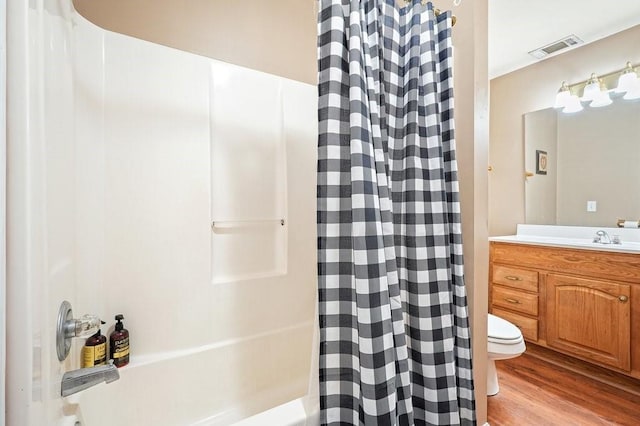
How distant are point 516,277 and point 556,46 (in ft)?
6.46

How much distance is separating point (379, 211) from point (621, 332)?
2191mm

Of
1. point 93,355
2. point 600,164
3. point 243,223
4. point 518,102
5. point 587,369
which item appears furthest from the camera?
point 518,102

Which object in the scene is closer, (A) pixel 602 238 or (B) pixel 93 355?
(B) pixel 93 355

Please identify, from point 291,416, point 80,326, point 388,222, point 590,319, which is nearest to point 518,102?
point 590,319

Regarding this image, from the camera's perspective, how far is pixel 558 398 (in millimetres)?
1826

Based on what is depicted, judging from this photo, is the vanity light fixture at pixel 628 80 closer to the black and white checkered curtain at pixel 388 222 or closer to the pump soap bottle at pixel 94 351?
the black and white checkered curtain at pixel 388 222

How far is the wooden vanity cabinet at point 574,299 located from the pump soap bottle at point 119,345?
106 inches

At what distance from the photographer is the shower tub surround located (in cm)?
114

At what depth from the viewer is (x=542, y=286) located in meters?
2.28

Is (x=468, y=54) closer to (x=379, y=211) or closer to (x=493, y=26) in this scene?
(x=379, y=211)

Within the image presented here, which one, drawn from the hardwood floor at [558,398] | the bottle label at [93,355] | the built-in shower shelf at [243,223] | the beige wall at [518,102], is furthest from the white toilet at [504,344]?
the bottle label at [93,355]

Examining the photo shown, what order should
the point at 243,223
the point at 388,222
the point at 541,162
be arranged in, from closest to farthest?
the point at 388,222, the point at 243,223, the point at 541,162

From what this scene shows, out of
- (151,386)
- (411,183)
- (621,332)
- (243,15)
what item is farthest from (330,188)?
(621,332)

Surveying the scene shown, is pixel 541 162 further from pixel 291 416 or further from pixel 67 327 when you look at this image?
pixel 67 327
